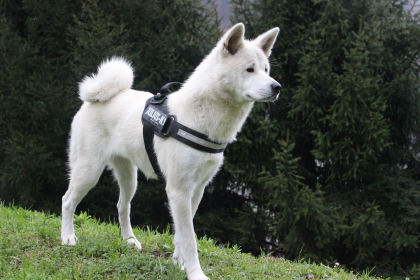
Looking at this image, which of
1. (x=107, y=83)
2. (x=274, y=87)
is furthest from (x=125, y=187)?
(x=274, y=87)

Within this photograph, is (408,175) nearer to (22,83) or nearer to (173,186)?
(173,186)

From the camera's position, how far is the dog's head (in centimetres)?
295

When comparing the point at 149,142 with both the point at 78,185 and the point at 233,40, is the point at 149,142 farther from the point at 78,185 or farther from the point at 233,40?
the point at 233,40

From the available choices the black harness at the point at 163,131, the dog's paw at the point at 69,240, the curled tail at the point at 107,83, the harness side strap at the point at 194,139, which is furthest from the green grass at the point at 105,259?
the curled tail at the point at 107,83

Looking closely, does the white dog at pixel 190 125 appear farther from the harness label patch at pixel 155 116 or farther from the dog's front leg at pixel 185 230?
the harness label patch at pixel 155 116

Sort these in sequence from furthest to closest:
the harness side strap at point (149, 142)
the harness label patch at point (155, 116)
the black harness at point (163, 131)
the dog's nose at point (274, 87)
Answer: the harness side strap at point (149, 142)
the harness label patch at point (155, 116)
the black harness at point (163, 131)
the dog's nose at point (274, 87)

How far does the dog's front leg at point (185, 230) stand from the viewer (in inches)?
118

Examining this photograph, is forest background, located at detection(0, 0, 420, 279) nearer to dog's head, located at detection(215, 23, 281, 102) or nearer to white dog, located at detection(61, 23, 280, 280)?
white dog, located at detection(61, 23, 280, 280)

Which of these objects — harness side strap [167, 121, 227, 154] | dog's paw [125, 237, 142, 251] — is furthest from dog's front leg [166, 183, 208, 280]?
dog's paw [125, 237, 142, 251]

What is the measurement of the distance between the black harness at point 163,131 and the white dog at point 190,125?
0.14 ft

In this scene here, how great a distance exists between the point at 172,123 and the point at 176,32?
19.7 ft

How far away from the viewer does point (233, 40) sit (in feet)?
10.1

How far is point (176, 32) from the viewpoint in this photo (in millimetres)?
8695

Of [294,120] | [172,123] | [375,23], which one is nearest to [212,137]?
[172,123]
